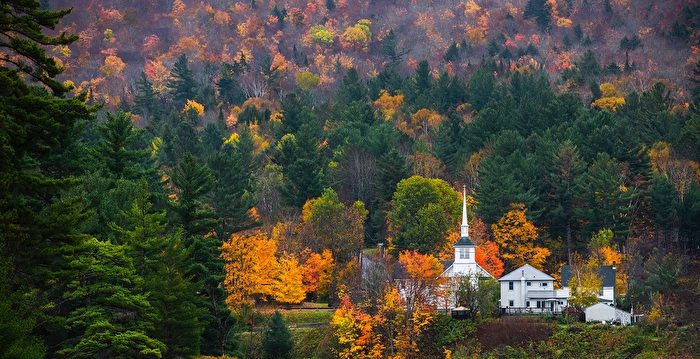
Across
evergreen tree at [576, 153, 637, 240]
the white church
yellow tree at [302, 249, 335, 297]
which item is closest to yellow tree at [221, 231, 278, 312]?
yellow tree at [302, 249, 335, 297]

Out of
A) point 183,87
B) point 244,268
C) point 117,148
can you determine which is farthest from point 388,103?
point 117,148

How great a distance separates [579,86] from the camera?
141 m

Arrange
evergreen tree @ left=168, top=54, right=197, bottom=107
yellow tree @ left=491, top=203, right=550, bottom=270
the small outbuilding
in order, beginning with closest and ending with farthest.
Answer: the small outbuilding → yellow tree @ left=491, top=203, right=550, bottom=270 → evergreen tree @ left=168, top=54, right=197, bottom=107

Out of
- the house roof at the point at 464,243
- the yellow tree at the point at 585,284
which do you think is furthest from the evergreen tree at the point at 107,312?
the house roof at the point at 464,243

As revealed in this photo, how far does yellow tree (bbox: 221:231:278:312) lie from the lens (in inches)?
3223

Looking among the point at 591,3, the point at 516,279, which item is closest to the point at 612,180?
the point at 516,279

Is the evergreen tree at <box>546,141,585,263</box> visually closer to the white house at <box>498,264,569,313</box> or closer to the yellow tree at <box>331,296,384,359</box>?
the white house at <box>498,264,569,313</box>

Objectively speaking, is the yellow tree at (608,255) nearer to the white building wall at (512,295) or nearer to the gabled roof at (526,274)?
the gabled roof at (526,274)

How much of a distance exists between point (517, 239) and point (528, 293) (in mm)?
6920

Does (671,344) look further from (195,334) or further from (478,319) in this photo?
(195,334)

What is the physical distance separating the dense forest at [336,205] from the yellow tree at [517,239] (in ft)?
0.66

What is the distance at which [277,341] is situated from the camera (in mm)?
74938

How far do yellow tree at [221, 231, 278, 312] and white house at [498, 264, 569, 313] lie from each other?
1546 centimetres

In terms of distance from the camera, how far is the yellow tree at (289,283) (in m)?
86.2
